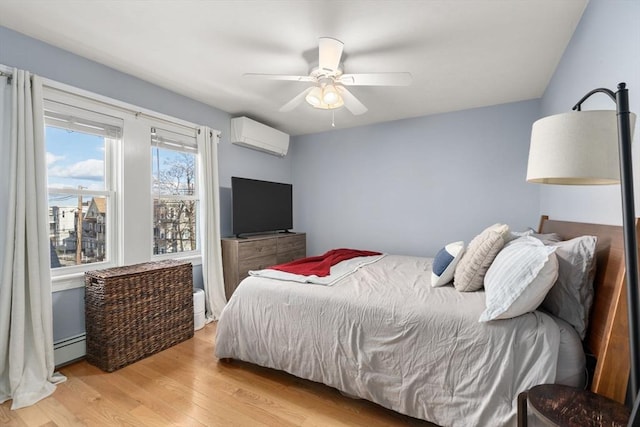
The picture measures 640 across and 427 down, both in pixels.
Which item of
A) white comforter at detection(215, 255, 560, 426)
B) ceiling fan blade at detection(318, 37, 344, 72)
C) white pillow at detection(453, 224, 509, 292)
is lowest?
white comforter at detection(215, 255, 560, 426)

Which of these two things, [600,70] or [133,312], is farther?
[133,312]

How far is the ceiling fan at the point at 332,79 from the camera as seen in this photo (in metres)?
2.02

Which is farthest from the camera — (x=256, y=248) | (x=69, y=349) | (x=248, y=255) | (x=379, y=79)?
(x=256, y=248)

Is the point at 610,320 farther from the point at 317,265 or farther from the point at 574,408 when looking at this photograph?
the point at 317,265

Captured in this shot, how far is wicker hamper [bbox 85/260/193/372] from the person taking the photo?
7.23 ft

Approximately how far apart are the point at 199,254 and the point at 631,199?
344cm

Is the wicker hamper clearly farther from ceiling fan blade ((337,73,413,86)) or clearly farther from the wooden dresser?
ceiling fan blade ((337,73,413,86))

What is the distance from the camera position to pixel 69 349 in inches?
89.9

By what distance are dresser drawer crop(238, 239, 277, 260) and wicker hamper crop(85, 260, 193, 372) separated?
2.58 ft

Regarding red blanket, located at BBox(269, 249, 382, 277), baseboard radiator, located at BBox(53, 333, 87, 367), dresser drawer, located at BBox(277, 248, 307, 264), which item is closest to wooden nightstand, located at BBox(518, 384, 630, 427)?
red blanket, located at BBox(269, 249, 382, 277)

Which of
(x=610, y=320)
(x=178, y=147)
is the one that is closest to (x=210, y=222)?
(x=178, y=147)

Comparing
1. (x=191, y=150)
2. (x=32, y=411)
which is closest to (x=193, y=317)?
(x=32, y=411)

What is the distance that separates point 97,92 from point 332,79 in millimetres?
1984

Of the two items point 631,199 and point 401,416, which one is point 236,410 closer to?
point 401,416
